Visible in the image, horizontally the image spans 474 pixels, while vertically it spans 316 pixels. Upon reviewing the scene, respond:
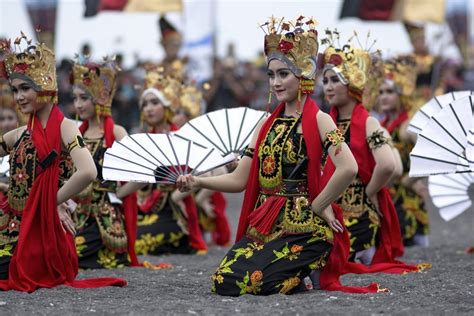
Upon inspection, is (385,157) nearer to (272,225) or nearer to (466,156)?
(466,156)

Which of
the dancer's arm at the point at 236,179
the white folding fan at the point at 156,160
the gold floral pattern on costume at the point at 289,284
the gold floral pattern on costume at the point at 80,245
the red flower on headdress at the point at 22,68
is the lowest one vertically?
the gold floral pattern on costume at the point at 80,245

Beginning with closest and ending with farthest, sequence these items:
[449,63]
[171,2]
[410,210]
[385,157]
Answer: [385,157], [410,210], [171,2], [449,63]

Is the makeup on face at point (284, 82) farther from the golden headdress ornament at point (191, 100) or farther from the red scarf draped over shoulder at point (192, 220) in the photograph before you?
the golden headdress ornament at point (191, 100)

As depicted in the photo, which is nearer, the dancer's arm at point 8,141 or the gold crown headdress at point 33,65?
the gold crown headdress at point 33,65

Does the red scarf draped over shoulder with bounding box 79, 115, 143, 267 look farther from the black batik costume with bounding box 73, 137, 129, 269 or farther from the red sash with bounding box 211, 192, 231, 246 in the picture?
the red sash with bounding box 211, 192, 231, 246

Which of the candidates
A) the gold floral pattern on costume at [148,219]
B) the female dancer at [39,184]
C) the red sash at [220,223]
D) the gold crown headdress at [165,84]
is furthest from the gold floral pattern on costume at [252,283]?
the red sash at [220,223]

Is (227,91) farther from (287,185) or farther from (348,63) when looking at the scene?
(287,185)

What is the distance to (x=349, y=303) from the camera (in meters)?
6.45

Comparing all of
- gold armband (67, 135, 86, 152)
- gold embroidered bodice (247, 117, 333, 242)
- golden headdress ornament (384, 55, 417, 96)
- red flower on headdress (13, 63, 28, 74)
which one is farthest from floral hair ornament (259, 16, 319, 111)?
golden headdress ornament (384, 55, 417, 96)

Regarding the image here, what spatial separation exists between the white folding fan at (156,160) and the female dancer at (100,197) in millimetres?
1977

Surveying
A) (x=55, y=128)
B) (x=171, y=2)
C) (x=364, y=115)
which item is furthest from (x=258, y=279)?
(x=171, y=2)

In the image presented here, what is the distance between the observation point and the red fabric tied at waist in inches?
273

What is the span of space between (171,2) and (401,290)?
332 inches

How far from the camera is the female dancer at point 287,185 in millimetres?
6773
